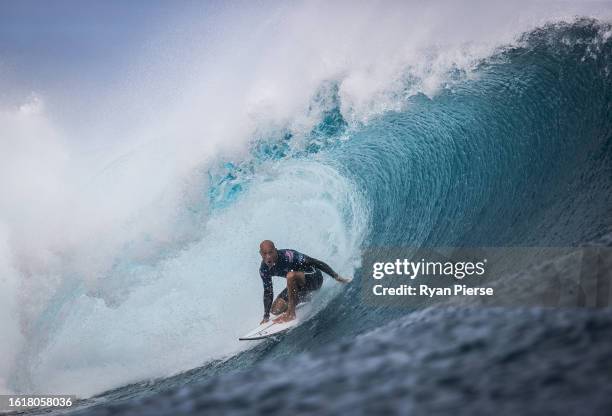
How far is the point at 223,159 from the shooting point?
6289 millimetres

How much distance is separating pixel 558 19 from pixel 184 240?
19.2ft

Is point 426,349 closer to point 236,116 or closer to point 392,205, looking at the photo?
point 392,205

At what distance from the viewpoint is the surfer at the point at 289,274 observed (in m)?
4.07

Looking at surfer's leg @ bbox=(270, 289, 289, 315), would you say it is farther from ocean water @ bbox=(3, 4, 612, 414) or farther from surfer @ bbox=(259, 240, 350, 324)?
ocean water @ bbox=(3, 4, 612, 414)

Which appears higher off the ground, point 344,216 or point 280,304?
point 344,216

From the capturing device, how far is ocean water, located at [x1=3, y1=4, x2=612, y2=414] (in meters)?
3.73

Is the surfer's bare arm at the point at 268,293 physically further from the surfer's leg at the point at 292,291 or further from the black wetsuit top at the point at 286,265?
the surfer's leg at the point at 292,291

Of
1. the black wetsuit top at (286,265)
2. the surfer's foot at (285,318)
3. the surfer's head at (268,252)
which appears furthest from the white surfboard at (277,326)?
the surfer's head at (268,252)

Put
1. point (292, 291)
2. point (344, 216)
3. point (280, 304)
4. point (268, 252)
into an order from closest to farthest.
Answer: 1. point (268, 252)
2. point (292, 291)
3. point (280, 304)
4. point (344, 216)

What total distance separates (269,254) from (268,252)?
0.02 metres

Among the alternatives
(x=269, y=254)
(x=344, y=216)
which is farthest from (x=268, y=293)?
(x=344, y=216)

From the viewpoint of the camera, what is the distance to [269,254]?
3979mm

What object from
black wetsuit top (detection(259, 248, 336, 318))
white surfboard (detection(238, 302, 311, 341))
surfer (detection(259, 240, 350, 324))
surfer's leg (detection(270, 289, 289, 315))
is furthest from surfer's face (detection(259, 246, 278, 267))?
white surfboard (detection(238, 302, 311, 341))

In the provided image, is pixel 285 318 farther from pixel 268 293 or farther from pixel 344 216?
pixel 344 216
